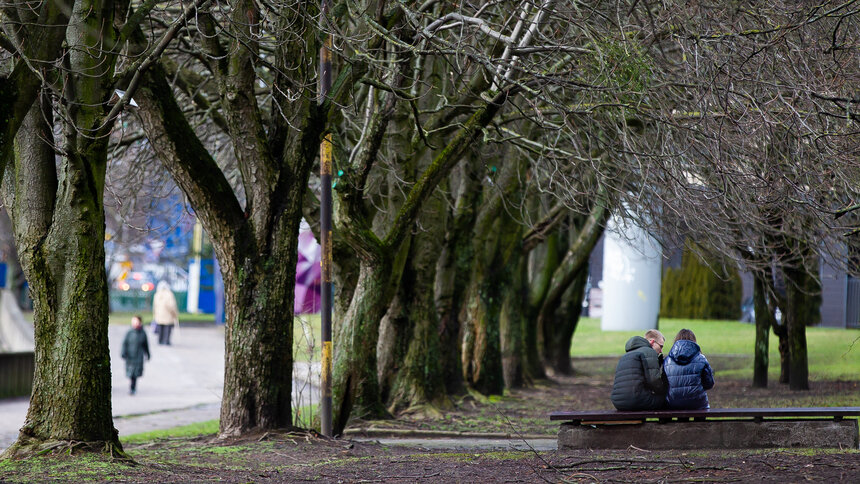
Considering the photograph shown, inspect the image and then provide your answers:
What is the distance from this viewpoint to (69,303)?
8.22 metres

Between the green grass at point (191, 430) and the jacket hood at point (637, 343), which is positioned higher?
the jacket hood at point (637, 343)

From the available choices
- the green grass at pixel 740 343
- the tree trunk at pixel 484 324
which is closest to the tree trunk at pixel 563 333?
the green grass at pixel 740 343

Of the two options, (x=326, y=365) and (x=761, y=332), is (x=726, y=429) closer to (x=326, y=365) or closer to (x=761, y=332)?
(x=326, y=365)

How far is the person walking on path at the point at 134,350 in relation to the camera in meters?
20.8

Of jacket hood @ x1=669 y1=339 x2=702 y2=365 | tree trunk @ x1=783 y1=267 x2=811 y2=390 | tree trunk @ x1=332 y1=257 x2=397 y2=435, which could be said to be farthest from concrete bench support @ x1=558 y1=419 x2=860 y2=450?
tree trunk @ x1=783 y1=267 x2=811 y2=390

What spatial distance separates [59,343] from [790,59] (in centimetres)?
725

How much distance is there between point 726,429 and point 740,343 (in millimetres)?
21939

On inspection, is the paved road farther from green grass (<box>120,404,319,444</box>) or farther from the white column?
the white column

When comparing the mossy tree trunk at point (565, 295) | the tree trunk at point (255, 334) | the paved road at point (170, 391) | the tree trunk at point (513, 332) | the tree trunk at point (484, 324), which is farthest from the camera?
the mossy tree trunk at point (565, 295)

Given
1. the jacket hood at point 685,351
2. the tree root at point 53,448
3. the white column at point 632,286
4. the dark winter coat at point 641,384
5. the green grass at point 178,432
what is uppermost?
the white column at point 632,286

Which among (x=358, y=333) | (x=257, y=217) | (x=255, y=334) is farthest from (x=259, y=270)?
(x=358, y=333)

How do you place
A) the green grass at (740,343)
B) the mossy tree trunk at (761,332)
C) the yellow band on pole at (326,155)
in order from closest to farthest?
the yellow band on pole at (326,155) → the mossy tree trunk at (761,332) → the green grass at (740,343)

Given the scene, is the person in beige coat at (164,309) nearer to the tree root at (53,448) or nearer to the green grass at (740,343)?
the green grass at (740,343)

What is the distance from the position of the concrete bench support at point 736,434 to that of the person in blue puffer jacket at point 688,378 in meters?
0.28
